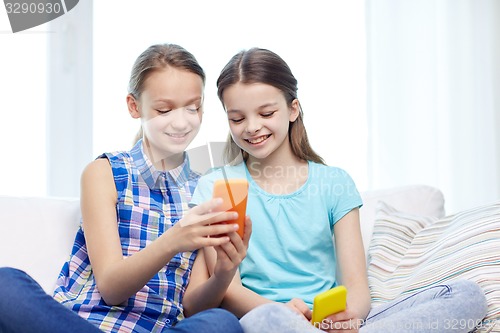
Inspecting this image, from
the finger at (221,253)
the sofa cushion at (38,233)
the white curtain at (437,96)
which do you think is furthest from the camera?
the white curtain at (437,96)

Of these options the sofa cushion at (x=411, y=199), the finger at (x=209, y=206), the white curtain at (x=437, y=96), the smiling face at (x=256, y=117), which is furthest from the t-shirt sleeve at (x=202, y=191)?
the white curtain at (x=437, y=96)

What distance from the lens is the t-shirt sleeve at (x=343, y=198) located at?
1.49m

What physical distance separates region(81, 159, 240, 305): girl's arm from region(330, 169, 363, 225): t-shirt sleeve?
0.41 meters

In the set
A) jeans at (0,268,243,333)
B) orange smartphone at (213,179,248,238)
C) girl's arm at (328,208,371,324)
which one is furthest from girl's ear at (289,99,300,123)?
jeans at (0,268,243,333)

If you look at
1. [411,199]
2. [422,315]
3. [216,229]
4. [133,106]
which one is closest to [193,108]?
[133,106]

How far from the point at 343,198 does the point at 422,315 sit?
15.7 inches

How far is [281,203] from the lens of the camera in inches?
59.8

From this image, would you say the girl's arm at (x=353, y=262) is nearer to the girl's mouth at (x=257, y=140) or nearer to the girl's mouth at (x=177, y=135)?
the girl's mouth at (x=257, y=140)

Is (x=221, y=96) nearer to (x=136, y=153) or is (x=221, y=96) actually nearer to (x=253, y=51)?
(x=253, y=51)

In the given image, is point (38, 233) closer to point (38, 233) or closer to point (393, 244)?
point (38, 233)

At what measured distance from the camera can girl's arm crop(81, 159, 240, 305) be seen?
44.4 inches

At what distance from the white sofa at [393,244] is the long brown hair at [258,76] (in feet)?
0.92

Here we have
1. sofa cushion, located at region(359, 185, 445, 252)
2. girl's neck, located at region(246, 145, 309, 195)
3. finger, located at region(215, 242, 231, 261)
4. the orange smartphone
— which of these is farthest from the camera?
sofa cushion, located at region(359, 185, 445, 252)

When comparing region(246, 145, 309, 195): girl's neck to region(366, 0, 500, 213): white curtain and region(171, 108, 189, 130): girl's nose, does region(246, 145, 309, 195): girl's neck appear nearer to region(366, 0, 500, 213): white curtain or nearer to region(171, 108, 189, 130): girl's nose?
region(171, 108, 189, 130): girl's nose
